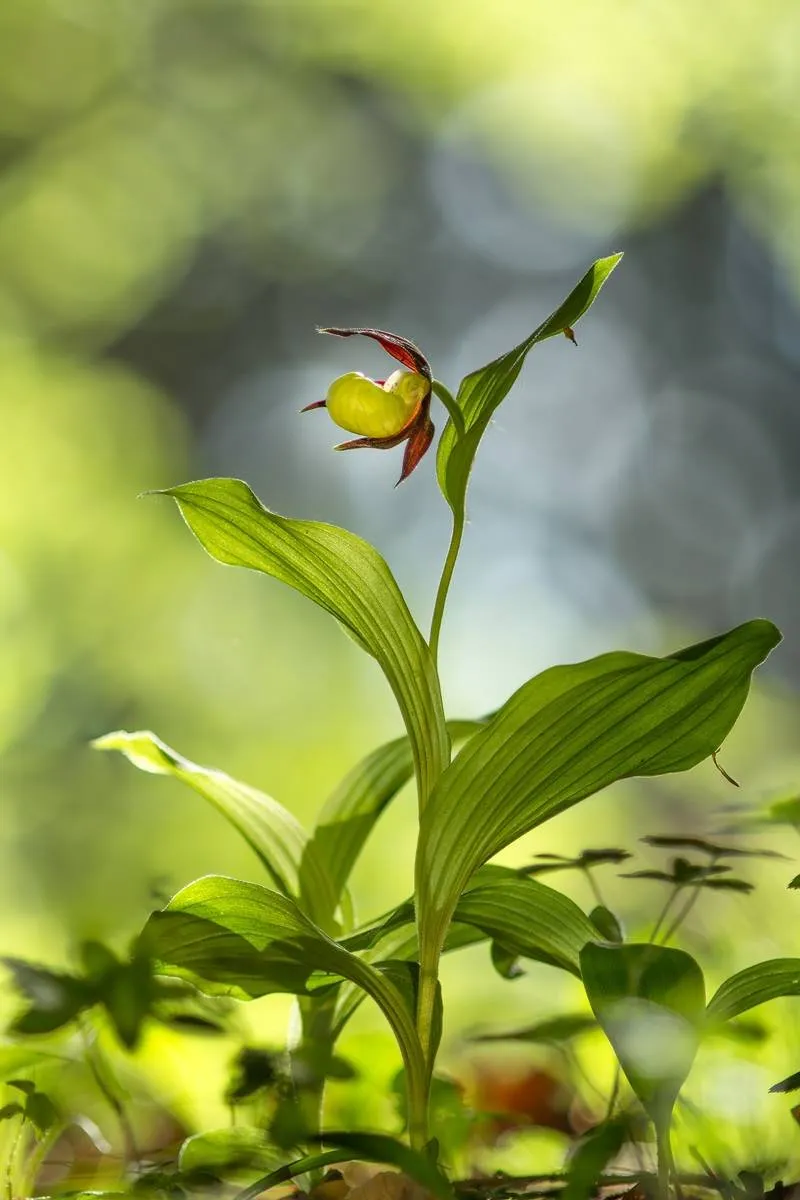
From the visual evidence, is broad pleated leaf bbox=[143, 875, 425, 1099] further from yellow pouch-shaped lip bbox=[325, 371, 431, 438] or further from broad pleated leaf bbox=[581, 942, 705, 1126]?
yellow pouch-shaped lip bbox=[325, 371, 431, 438]

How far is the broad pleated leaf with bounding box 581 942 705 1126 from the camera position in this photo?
0.42 meters

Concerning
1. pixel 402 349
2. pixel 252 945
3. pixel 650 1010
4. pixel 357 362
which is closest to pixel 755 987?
pixel 650 1010

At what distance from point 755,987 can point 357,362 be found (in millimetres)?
5445

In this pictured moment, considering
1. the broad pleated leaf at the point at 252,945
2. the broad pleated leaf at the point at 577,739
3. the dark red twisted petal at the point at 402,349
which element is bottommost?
the broad pleated leaf at the point at 252,945

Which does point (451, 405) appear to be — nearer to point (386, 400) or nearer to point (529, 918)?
point (386, 400)

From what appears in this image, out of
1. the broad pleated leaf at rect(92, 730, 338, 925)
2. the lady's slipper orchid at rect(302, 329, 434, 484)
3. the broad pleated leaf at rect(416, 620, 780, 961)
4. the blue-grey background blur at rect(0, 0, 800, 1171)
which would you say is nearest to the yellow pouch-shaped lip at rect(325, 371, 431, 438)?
the lady's slipper orchid at rect(302, 329, 434, 484)

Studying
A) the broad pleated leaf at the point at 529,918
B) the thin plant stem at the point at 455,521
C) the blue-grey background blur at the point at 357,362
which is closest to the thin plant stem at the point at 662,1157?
the broad pleated leaf at the point at 529,918

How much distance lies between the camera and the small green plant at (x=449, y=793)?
0.46m

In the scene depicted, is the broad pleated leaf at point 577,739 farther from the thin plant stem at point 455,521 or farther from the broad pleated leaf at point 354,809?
the broad pleated leaf at point 354,809

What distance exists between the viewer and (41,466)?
408 cm

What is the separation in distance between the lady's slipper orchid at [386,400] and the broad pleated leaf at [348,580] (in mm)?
57

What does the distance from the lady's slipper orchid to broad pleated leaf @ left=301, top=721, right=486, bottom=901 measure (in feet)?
0.85

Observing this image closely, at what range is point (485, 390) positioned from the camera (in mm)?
553

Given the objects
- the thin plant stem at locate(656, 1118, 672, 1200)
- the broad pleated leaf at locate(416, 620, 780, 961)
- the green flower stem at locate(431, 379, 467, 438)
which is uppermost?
the green flower stem at locate(431, 379, 467, 438)
